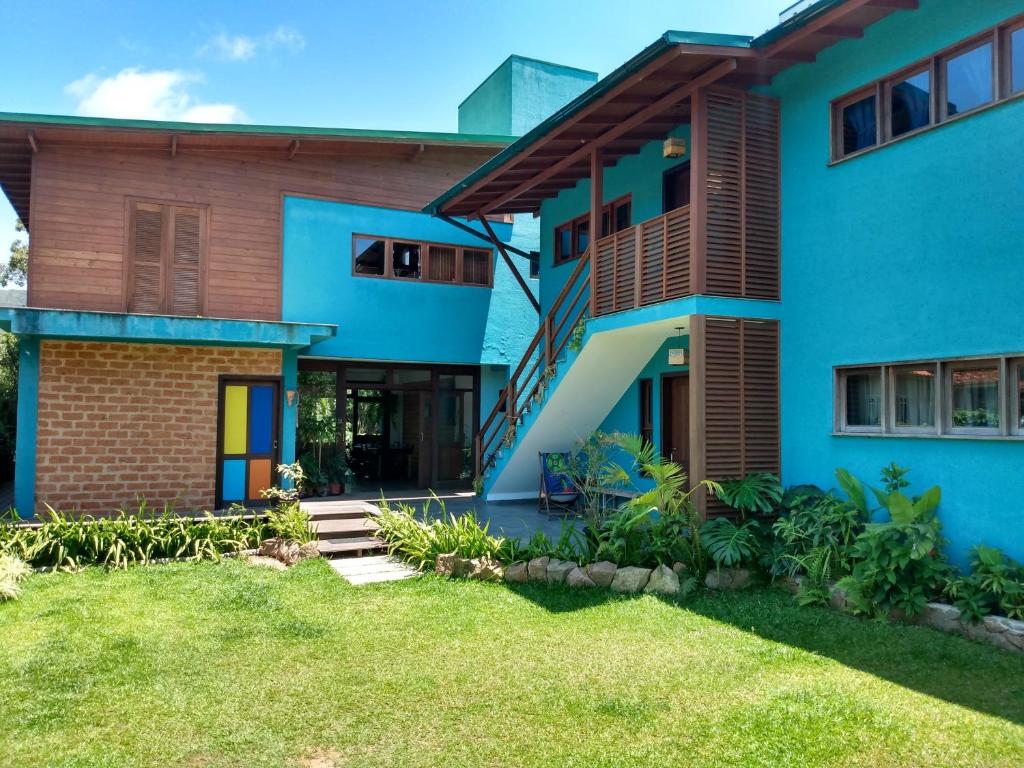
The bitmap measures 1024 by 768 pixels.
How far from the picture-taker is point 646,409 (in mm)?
12234

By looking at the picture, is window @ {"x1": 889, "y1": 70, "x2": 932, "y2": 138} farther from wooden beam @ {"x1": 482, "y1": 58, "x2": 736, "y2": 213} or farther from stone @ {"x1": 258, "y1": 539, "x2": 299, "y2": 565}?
stone @ {"x1": 258, "y1": 539, "x2": 299, "y2": 565}

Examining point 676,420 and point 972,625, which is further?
point 676,420

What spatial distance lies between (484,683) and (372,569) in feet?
12.4

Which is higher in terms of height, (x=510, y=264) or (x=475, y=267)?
(x=475, y=267)

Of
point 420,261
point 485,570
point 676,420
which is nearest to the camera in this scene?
point 485,570

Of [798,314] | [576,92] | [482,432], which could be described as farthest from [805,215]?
[576,92]

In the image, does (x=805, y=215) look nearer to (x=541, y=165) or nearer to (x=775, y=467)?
(x=775, y=467)

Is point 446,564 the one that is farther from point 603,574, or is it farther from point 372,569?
point 603,574

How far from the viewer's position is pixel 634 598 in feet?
24.2

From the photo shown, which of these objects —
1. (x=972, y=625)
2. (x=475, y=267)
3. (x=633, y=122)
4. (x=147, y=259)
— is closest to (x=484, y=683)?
(x=972, y=625)

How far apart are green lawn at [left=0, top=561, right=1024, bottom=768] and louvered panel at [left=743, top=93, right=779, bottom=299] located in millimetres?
3792

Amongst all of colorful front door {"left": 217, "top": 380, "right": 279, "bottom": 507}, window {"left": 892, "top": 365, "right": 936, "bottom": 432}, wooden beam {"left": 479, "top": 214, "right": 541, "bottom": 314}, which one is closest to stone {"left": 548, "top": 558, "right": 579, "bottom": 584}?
window {"left": 892, "top": 365, "right": 936, "bottom": 432}

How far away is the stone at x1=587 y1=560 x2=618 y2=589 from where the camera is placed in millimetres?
7695

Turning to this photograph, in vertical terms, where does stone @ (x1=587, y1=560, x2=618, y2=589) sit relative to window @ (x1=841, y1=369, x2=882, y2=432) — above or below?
below
